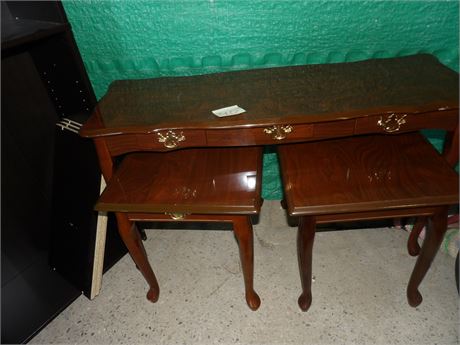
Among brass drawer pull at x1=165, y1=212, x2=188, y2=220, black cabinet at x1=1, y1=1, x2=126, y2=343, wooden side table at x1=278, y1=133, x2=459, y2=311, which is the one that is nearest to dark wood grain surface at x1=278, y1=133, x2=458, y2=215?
wooden side table at x1=278, y1=133, x2=459, y2=311

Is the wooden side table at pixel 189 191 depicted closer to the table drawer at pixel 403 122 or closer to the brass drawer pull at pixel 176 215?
the brass drawer pull at pixel 176 215

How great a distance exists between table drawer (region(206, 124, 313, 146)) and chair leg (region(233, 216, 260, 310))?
0.29 metres

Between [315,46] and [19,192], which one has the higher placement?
[315,46]

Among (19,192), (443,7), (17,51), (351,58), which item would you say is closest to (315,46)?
(351,58)

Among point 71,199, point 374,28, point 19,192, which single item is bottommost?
point 71,199

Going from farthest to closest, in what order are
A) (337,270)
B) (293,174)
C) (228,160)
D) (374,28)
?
(337,270)
(374,28)
(228,160)
(293,174)

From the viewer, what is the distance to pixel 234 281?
1621 millimetres

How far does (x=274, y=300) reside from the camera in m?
1.51

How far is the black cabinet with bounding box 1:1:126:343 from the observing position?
4.50ft

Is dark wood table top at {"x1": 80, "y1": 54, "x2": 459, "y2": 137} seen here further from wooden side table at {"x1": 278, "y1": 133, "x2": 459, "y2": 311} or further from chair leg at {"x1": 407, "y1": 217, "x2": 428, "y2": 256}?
chair leg at {"x1": 407, "y1": 217, "x2": 428, "y2": 256}

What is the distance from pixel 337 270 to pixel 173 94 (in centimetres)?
119

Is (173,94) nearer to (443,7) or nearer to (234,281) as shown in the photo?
(234,281)

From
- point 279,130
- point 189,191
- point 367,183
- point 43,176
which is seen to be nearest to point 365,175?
point 367,183

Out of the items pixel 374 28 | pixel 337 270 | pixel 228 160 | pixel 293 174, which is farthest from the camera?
pixel 337 270
